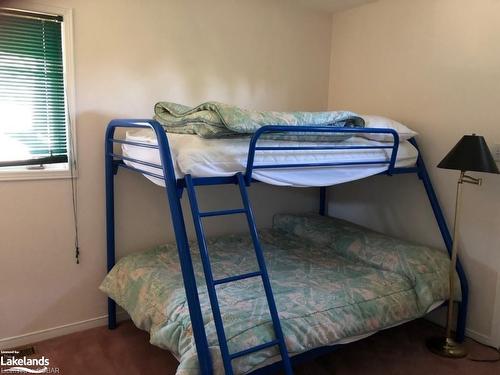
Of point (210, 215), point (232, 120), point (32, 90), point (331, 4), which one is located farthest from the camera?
point (331, 4)

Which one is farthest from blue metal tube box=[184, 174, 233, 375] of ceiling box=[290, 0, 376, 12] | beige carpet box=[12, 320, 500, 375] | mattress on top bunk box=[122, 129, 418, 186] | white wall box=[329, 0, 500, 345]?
ceiling box=[290, 0, 376, 12]

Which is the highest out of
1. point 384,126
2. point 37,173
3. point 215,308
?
point 384,126

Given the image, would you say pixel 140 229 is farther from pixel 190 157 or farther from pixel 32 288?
pixel 190 157

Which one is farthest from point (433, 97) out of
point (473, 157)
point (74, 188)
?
point (74, 188)

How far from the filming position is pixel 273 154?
210cm

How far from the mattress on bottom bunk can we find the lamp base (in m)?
0.32

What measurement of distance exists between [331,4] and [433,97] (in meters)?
1.13

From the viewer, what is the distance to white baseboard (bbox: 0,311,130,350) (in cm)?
252

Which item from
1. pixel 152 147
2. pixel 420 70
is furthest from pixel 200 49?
pixel 420 70

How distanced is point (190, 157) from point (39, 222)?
1.30 metres

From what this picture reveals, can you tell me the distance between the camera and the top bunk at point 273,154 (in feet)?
6.18

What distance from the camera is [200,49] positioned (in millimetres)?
2943

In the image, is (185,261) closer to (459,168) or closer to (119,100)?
(119,100)

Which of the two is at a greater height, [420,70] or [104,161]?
[420,70]
